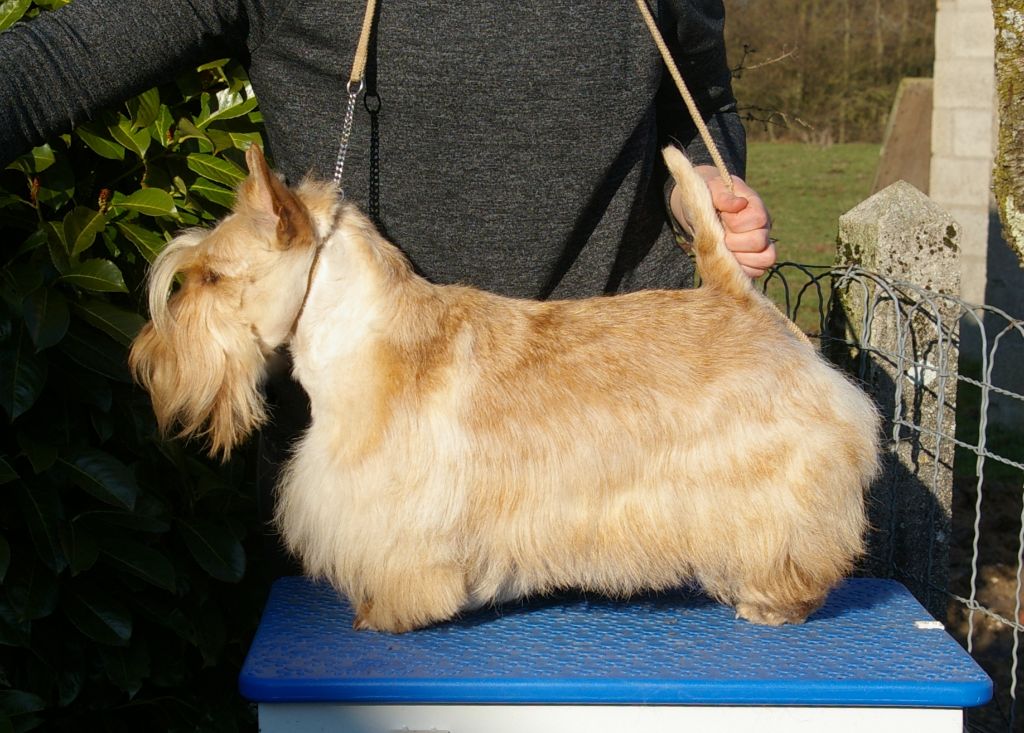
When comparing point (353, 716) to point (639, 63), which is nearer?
point (353, 716)

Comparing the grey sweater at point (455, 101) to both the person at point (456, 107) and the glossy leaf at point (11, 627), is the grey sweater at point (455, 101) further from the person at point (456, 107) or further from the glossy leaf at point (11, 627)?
the glossy leaf at point (11, 627)

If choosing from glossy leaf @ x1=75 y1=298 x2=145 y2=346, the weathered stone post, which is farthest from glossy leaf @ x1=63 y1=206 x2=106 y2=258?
the weathered stone post

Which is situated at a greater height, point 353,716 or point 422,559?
point 422,559

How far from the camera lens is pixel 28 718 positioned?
2.42 m

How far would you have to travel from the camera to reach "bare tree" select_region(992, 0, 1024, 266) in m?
3.29

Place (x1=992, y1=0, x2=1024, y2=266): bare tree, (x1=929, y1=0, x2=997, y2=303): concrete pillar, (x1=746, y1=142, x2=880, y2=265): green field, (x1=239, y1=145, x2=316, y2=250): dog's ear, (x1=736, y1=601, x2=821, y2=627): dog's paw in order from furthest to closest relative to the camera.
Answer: (x1=746, y1=142, x2=880, y2=265): green field, (x1=929, y1=0, x2=997, y2=303): concrete pillar, (x1=992, y1=0, x2=1024, y2=266): bare tree, (x1=736, y1=601, x2=821, y2=627): dog's paw, (x1=239, y1=145, x2=316, y2=250): dog's ear

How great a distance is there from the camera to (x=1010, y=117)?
3.38 m

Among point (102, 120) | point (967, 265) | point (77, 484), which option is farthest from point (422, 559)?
point (967, 265)

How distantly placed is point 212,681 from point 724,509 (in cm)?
168

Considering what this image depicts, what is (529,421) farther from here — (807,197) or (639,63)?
(807,197)

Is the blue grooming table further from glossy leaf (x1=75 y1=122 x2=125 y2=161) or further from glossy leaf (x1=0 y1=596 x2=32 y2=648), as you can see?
glossy leaf (x1=75 y1=122 x2=125 y2=161)

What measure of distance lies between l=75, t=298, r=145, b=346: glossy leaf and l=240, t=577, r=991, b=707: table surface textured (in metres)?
0.66

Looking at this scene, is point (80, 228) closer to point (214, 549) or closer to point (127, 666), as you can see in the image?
point (214, 549)

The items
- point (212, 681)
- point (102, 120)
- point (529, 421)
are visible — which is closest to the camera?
point (529, 421)
